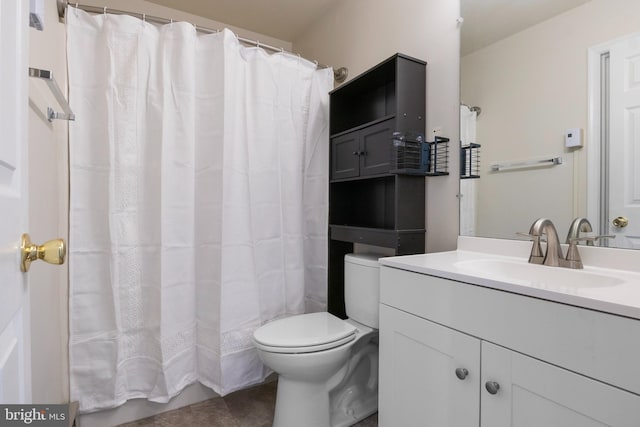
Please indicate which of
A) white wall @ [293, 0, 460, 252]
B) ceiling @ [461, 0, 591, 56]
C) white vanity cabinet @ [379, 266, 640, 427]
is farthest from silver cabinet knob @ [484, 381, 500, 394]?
ceiling @ [461, 0, 591, 56]

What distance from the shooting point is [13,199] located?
51cm

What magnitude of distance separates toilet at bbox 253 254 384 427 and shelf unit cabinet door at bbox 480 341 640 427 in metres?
0.64

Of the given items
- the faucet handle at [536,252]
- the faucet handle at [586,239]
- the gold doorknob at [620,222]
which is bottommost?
the faucet handle at [536,252]

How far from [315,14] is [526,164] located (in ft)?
5.84

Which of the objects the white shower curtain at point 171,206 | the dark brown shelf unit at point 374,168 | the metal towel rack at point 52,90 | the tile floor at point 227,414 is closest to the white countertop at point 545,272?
the dark brown shelf unit at point 374,168

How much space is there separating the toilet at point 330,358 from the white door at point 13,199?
940 mm

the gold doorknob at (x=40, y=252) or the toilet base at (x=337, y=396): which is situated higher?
the gold doorknob at (x=40, y=252)

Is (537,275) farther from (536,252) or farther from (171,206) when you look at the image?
(171,206)

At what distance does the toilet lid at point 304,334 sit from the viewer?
1364 millimetres

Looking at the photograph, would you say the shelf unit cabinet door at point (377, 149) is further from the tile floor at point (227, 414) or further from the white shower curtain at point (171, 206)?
the tile floor at point (227, 414)

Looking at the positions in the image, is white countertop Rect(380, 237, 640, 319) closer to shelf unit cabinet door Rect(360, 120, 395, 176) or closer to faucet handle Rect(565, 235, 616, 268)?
faucet handle Rect(565, 235, 616, 268)

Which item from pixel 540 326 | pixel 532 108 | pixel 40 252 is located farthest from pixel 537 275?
pixel 40 252

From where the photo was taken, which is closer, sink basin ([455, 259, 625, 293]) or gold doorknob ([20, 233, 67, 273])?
gold doorknob ([20, 233, 67, 273])

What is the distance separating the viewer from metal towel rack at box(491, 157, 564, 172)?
3.99 ft
